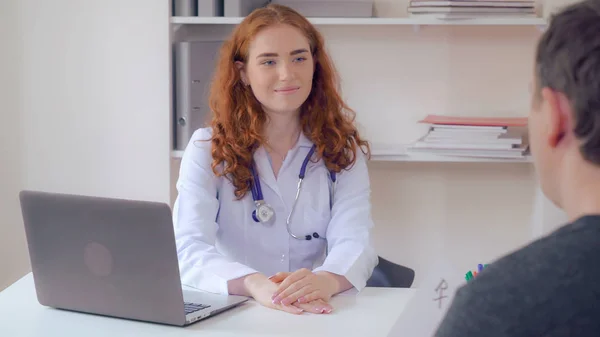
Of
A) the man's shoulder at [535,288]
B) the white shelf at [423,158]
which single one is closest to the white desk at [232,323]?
the man's shoulder at [535,288]

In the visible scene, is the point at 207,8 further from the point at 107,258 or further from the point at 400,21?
the point at 107,258

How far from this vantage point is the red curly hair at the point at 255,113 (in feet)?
7.09

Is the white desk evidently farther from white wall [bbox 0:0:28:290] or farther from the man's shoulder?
white wall [bbox 0:0:28:290]

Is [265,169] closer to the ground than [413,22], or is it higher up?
closer to the ground

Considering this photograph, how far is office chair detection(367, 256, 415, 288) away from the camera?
221 centimetres

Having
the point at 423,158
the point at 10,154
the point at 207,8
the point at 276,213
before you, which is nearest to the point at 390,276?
the point at 276,213

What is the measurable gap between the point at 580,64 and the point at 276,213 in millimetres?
1430

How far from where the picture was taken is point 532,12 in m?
2.59

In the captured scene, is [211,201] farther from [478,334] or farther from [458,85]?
[478,334]

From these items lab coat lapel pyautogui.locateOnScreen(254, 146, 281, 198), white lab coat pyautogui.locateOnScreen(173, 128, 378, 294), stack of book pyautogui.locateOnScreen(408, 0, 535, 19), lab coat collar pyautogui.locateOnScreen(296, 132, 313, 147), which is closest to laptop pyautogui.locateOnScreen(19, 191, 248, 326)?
white lab coat pyautogui.locateOnScreen(173, 128, 378, 294)

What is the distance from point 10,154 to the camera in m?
2.92

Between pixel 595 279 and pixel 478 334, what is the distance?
0.12m

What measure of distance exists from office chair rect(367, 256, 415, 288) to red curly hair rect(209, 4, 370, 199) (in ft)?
0.99

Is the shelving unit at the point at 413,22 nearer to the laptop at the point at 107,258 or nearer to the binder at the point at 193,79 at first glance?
the binder at the point at 193,79
